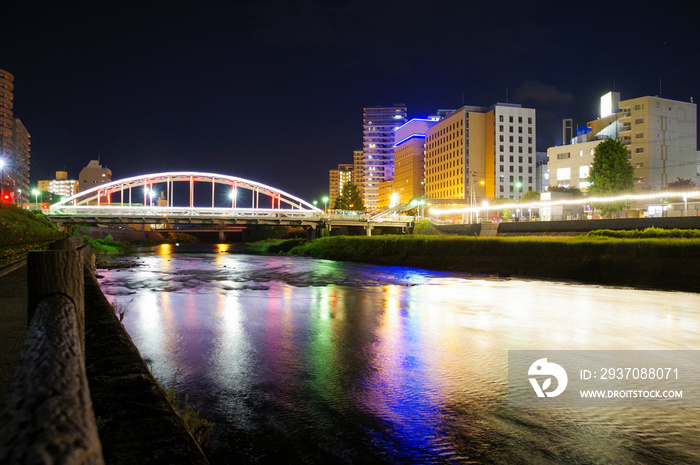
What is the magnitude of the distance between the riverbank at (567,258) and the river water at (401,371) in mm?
3050

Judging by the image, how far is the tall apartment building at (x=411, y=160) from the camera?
169m

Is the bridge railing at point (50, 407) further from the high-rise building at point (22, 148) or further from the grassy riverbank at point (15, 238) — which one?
the high-rise building at point (22, 148)

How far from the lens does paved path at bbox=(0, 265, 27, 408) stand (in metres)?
4.53

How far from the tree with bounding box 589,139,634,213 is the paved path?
59492 mm

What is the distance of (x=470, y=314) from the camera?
533 inches

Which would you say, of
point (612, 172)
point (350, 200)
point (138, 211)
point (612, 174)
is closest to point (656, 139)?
point (612, 172)

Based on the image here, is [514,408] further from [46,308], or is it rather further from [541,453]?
[46,308]

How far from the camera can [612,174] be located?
185 ft

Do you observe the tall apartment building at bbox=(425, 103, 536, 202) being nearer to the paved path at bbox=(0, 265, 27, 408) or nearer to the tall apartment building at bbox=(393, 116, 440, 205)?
the tall apartment building at bbox=(393, 116, 440, 205)

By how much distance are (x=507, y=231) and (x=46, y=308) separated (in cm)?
4764

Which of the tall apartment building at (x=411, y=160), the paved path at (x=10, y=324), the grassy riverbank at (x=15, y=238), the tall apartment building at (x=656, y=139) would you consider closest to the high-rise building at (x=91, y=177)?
the tall apartment building at (x=411, y=160)

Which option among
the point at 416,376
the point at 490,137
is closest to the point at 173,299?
the point at 416,376

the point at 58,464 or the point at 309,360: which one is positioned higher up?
the point at 58,464

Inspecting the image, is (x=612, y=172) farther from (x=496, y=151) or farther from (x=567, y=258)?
(x=496, y=151)
